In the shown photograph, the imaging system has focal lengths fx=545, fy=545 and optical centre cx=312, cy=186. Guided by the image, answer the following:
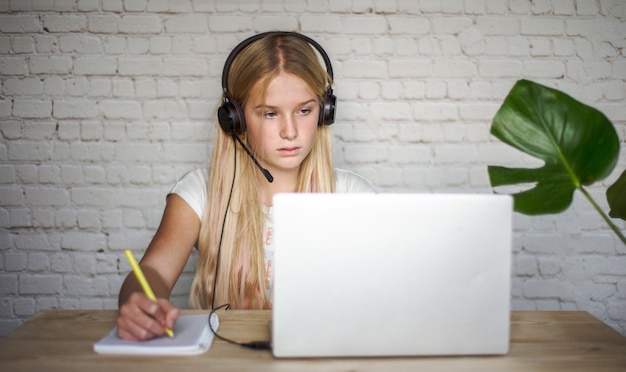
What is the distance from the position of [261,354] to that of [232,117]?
30.5 inches

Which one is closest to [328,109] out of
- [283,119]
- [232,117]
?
[283,119]

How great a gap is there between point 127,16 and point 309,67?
91cm

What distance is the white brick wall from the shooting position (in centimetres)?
204

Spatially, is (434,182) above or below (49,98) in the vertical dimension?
below

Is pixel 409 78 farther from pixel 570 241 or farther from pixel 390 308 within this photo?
pixel 390 308

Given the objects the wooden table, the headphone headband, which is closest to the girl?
the headphone headband

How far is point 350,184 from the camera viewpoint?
1.75m

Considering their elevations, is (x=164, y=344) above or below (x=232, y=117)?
below

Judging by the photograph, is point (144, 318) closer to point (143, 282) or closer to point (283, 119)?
point (143, 282)

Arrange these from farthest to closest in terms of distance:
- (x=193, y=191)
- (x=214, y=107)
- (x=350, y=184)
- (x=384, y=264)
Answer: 1. (x=214, y=107)
2. (x=350, y=184)
3. (x=193, y=191)
4. (x=384, y=264)

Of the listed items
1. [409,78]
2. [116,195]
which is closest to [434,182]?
[409,78]

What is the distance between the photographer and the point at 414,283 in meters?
0.75

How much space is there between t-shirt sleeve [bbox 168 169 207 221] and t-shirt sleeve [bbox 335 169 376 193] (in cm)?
43

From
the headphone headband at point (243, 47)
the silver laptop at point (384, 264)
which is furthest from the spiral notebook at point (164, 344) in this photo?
the headphone headband at point (243, 47)
